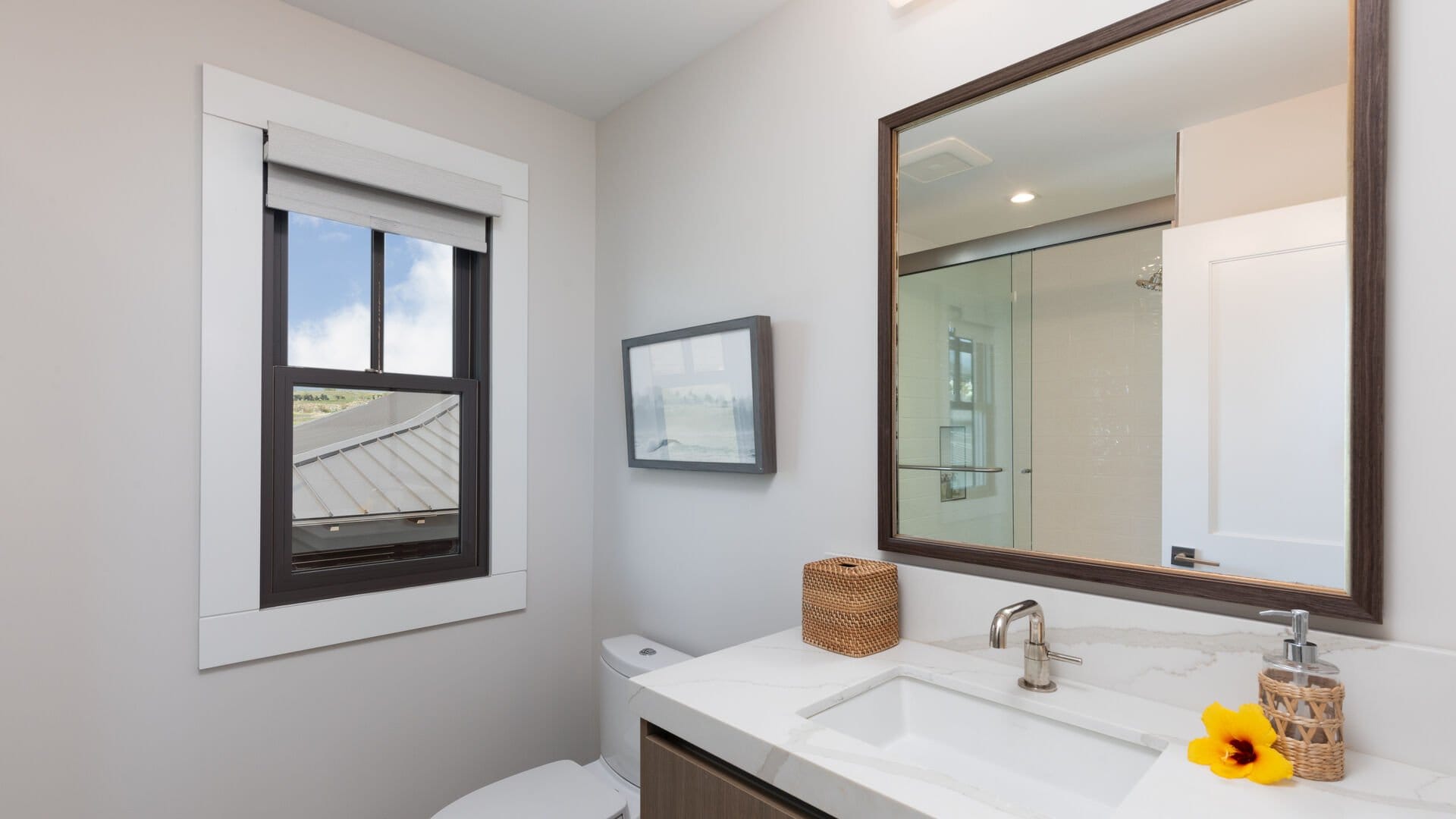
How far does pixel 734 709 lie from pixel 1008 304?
865 millimetres

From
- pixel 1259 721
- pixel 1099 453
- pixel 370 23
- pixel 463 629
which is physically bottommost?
pixel 463 629

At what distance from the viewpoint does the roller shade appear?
1.67 metres

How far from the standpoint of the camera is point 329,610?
1.76m

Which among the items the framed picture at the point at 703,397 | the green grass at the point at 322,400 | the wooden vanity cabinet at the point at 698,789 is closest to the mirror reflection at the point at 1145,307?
the framed picture at the point at 703,397

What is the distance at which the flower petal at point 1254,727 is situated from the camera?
835 millimetres

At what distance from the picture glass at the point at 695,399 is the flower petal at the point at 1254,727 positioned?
3.44ft

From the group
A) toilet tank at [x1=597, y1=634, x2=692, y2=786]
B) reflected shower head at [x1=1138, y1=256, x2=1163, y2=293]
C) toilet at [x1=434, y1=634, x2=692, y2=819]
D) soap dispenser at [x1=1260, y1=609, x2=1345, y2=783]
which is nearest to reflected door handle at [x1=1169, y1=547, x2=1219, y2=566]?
soap dispenser at [x1=1260, y1=609, x2=1345, y2=783]

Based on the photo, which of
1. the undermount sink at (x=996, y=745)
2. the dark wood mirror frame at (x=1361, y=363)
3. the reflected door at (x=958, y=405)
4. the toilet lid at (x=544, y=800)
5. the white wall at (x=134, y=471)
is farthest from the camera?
the toilet lid at (x=544, y=800)

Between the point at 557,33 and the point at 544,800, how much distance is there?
75.6 inches

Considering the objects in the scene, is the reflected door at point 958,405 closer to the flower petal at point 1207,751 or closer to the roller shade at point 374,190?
the flower petal at point 1207,751

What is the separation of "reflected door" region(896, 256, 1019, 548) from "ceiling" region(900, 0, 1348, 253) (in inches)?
4.3

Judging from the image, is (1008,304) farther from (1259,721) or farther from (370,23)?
(370,23)

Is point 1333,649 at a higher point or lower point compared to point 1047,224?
lower

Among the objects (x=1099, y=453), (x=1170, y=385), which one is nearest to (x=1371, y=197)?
(x=1170, y=385)
